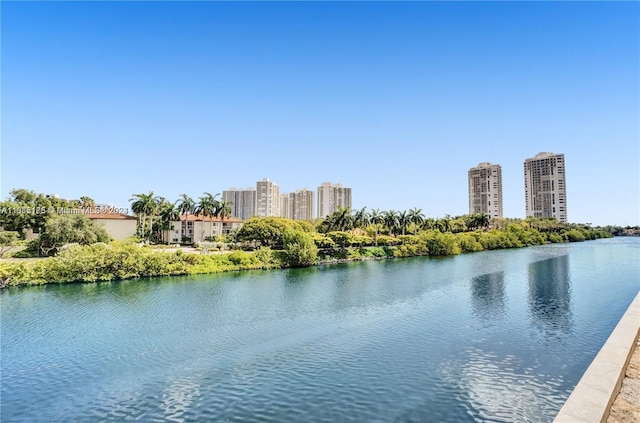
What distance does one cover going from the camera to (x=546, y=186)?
15762cm

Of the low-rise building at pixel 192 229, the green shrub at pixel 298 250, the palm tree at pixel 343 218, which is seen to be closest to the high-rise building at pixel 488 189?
the palm tree at pixel 343 218

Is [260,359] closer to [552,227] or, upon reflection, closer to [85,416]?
[85,416]

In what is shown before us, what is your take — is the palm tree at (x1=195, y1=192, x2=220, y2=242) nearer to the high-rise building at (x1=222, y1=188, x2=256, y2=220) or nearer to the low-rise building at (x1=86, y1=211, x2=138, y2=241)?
the low-rise building at (x1=86, y1=211, x2=138, y2=241)

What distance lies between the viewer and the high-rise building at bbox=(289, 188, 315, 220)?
173375mm

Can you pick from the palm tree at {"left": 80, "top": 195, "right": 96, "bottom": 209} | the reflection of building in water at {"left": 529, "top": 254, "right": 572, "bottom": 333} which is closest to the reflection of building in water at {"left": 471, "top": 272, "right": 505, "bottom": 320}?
the reflection of building in water at {"left": 529, "top": 254, "right": 572, "bottom": 333}

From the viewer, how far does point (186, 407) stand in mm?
12852

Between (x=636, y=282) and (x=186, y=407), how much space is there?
45233mm

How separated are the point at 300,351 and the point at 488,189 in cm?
16501

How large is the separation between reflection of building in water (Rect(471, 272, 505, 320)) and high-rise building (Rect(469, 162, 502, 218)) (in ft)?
425

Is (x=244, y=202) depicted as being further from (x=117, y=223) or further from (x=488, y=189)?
(x=488, y=189)

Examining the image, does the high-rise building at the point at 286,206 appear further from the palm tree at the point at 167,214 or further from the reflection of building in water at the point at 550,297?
the reflection of building in water at the point at 550,297

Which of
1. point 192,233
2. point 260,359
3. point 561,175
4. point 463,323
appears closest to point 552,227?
point 561,175

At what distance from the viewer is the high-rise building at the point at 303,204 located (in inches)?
6826

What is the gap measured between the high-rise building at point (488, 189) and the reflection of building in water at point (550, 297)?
11710cm
